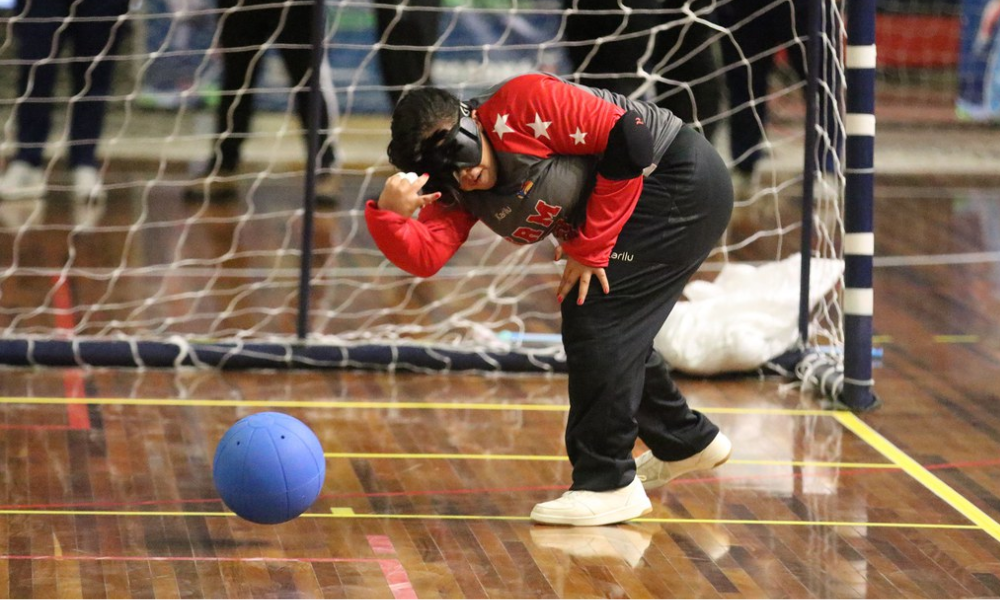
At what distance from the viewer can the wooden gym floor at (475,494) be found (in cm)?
296

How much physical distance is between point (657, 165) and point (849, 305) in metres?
1.23

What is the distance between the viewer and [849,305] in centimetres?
416

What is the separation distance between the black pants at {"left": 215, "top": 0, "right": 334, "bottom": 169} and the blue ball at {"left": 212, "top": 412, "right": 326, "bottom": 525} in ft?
10.9

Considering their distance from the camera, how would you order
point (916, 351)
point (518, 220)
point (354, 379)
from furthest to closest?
point (916, 351) → point (354, 379) → point (518, 220)

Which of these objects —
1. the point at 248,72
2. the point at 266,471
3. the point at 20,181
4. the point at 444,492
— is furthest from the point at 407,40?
the point at 266,471

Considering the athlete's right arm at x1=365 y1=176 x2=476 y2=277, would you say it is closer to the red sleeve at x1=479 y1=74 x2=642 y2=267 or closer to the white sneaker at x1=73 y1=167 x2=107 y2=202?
the red sleeve at x1=479 y1=74 x2=642 y2=267

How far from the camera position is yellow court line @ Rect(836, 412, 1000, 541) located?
3342 mm

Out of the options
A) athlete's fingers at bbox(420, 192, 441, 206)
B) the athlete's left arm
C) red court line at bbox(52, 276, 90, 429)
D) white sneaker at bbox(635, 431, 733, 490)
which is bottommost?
red court line at bbox(52, 276, 90, 429)

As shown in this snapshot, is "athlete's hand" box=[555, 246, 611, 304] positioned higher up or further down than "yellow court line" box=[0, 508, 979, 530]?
higher up

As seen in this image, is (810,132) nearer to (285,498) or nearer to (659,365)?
(659,365)

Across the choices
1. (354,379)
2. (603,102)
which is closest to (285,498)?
(603,102)

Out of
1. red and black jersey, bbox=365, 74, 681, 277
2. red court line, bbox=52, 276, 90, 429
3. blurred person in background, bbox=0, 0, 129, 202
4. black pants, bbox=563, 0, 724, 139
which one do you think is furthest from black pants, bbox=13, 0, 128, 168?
red and black jersey, bbox=365, 74, 681, 277

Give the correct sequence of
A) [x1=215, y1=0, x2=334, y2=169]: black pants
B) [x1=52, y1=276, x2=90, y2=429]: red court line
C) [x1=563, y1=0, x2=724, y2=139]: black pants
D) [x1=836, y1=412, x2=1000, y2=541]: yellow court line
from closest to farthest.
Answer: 1. [x1=836, y1=412, x2=1000, y2=541]: yellow court line
2. [x1=52, y1=276, x2=90, y2=429]: red court line
3. [x1=563, y1=0, x2=724, y2=139]: black pants
4. [x1=215, y1=0, x2=334, y2=169]: black pants

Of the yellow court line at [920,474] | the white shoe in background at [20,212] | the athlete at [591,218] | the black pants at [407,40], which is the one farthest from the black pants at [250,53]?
the athlete at [591,218]
